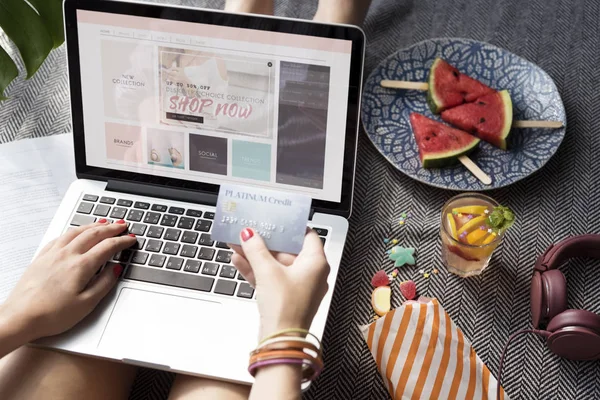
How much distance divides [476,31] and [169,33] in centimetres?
73

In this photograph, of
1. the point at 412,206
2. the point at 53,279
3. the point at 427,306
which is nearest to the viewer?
the point at 53,279

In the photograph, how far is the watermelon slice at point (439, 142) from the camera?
1.11m

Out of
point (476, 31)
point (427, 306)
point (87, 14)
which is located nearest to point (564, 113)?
point (476, 31)

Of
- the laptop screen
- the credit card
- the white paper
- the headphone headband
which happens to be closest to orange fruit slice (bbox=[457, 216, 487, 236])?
the headphone headband

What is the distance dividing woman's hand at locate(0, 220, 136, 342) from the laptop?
0.03m

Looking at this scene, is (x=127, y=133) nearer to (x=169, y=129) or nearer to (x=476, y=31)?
(x=169, y=129)

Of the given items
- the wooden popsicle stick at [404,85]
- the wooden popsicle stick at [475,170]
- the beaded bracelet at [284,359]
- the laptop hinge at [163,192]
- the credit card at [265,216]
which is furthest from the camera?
the wooden popsicle stick at [404,85]

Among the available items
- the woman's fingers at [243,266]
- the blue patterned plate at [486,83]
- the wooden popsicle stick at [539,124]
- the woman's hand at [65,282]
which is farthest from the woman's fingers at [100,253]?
the wooden popsicle stick at [539,124]

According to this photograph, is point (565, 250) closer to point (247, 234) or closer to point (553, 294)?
point (553, 294)

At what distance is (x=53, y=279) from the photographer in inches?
33.4

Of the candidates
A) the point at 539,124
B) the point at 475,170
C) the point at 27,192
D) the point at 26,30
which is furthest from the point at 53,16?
the point at 539,124

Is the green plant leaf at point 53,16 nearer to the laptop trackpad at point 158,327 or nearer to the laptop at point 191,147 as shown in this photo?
the laptop at point 191,147

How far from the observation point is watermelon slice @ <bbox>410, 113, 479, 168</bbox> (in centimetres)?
111

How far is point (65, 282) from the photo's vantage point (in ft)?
2.78
